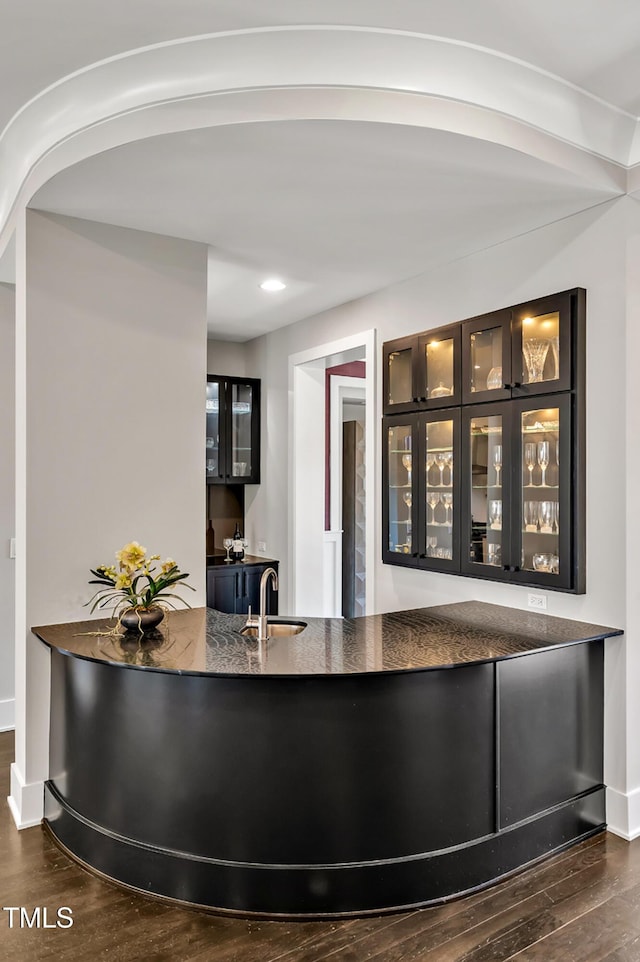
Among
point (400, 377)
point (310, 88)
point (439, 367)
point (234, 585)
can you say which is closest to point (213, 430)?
point (234, 585)

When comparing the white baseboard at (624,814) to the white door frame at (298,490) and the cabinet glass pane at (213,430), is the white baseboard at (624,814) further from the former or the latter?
the cabinet glass pane at (213,430)

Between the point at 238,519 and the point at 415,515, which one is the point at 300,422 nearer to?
the point at 238,519

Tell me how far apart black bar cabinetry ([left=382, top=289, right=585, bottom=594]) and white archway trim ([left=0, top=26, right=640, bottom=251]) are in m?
0.91

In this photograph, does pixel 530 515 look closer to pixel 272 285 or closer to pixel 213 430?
pixel 272 285

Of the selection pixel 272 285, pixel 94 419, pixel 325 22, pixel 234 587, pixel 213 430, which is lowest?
pixel 234 587

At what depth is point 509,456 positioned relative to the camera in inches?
127

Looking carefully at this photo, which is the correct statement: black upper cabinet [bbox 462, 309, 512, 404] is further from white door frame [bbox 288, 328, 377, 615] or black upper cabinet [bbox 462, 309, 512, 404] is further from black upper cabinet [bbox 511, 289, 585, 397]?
white door frame [bbox 288, 328, 377, 615]

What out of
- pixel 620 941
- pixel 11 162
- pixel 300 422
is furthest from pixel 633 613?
pixel 11 162

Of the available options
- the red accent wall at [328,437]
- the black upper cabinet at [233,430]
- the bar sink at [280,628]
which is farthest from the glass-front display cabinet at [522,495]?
the black upper cabinet at [233,430]

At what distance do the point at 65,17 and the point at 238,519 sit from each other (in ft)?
13.7

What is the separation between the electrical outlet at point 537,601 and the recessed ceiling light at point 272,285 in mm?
2341

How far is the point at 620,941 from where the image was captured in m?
2.16

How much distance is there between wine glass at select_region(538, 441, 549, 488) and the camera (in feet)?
10.2

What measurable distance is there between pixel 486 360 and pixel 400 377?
70 centimetres
